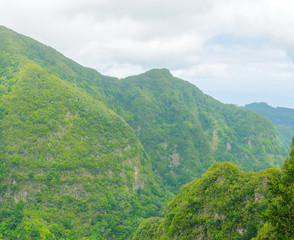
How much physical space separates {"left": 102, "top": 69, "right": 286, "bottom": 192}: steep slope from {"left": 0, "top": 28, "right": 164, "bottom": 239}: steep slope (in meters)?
30.8

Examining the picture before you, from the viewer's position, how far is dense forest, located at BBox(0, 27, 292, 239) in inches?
1738

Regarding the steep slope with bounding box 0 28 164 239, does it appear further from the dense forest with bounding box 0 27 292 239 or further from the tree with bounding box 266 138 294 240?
the tree with bounding box 266 138 294 240

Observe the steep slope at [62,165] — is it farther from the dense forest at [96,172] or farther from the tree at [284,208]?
the tree at [284,208]

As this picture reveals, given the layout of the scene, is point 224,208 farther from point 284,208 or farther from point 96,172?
point 96,172

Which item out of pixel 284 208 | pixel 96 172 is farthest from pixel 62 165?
pixel 284 208

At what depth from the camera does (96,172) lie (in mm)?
93375

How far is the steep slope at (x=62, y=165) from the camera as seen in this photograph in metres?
74.6

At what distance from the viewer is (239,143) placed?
7269 inches

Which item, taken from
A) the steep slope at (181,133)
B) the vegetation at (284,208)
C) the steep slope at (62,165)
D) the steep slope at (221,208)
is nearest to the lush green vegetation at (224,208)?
the steep slope at (221,208)

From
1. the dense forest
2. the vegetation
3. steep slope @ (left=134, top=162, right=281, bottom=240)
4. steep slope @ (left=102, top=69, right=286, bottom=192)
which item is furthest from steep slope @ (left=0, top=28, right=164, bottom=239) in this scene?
the vegetation

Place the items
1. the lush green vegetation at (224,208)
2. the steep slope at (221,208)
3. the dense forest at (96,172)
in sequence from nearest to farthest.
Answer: the lush green vegetation at (224,208) < the steep slope at (221,208) < the dense forest at (96,172)

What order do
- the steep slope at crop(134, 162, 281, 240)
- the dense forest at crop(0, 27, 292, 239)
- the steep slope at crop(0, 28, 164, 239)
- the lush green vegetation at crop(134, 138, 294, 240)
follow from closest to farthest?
the lush green vegetation at crop(134, 138, 294, 240), the steep slope at crop(134, 162, 281, 240), the dense forest at crop(0, 27, 292, 239), the steep slope at crop(0, 28, 164, 239)

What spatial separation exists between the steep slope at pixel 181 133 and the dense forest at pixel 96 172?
923 mm

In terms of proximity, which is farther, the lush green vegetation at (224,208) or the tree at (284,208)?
the lush green vegetation at (224,208)
